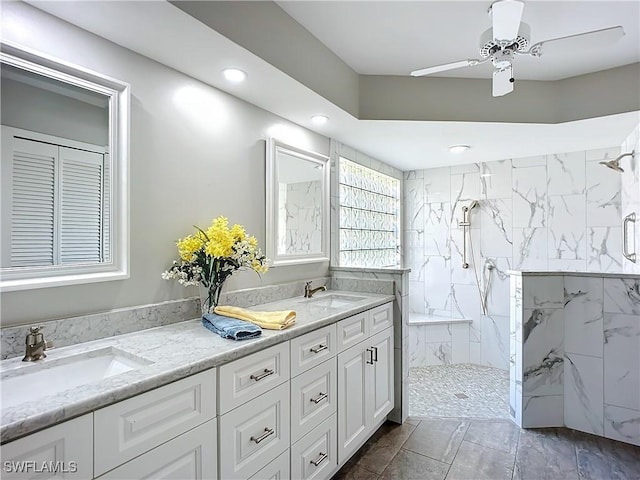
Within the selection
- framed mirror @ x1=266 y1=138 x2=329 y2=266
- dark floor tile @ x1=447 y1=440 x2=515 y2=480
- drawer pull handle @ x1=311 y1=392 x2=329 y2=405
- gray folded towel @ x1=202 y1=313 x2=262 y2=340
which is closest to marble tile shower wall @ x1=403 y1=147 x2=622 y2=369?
dark floor tile @ x1=447 y1=440 x2=515 y2=480

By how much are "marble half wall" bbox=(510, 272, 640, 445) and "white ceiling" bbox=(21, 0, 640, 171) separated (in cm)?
126

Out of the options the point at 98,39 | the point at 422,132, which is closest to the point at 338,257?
the point at 422,132

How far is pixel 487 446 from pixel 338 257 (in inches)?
68.9

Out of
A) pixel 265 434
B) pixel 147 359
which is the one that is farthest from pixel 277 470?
pixel 147 359

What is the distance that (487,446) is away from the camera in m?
2.39

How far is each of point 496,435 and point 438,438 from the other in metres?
0.41

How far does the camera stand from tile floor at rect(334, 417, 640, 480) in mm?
2109

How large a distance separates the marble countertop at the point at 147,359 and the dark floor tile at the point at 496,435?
134cm

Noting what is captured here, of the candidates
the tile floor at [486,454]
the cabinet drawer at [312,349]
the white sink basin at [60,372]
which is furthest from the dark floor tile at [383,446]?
the white sink basin at [60,372]

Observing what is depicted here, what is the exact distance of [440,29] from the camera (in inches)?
82.7

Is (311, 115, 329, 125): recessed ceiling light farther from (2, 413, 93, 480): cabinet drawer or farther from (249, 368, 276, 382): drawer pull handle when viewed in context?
(2, 413, 93, 480): cabinet drawer

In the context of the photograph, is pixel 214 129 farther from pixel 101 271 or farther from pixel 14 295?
pixel 14 295

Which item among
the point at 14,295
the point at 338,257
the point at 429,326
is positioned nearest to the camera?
the point at 14,295

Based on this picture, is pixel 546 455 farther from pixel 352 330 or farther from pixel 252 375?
pixel 252 375
